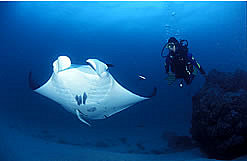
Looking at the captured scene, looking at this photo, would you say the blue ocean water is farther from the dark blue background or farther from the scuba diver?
the scuba diver

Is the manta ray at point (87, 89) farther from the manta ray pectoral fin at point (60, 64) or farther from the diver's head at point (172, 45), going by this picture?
the diver's head at point (172, 45)

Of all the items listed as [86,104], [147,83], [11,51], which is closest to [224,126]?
[86,104]

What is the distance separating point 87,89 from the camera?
314cm

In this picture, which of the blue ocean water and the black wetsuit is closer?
the black wetsuit

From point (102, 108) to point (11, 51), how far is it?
24201 millimetres

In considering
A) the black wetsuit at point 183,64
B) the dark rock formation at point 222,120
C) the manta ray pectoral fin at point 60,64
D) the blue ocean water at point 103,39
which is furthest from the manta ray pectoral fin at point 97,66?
the blue ocean water at point 103,39

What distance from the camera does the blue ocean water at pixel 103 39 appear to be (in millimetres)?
14172

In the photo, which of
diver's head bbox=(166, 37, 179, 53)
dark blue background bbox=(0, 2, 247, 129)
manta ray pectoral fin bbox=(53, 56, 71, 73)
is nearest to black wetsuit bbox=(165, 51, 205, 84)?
diver's head bbox=(166, 37, 179, 53)

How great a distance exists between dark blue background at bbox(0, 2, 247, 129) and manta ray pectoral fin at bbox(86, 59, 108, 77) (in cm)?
1003

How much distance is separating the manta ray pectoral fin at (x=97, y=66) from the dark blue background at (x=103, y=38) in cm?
1003

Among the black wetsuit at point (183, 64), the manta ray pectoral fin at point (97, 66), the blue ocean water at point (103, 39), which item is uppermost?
the blue ocean water at point (103, 39)

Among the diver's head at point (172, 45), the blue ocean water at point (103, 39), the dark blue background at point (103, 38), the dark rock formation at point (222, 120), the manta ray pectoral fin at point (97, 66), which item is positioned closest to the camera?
the manta ray pectoral fin at point (97, 66)

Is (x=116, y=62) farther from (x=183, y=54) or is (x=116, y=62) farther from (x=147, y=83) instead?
(x=183, y=54)

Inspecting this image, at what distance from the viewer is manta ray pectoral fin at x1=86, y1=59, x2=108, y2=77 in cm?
284
